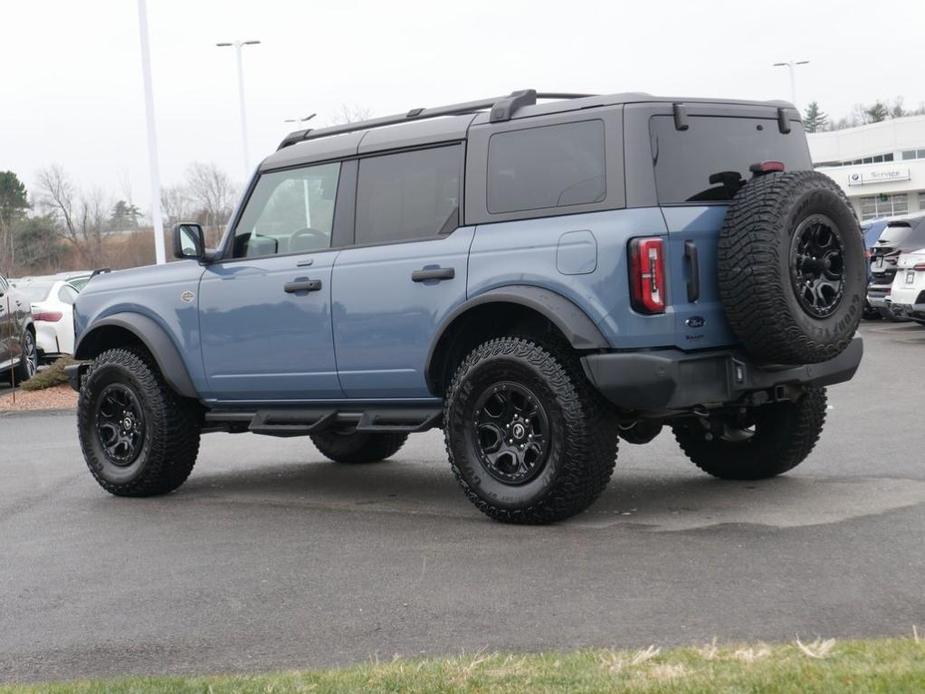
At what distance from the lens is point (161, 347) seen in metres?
→ 9.03

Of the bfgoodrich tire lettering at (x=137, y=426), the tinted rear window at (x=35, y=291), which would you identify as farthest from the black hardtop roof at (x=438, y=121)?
the tinted rear window at (x=35, y=291)

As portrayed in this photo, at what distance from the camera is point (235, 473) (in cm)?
1045

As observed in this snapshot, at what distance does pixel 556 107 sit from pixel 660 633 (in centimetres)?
321

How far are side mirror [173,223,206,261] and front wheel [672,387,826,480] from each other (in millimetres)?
3131

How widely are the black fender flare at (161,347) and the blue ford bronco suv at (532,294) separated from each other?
2 cm

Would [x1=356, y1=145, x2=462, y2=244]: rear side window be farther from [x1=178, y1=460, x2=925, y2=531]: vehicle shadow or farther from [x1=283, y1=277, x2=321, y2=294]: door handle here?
[x1=178, y1=460, x2=925, y2=531]: vehicle shadow

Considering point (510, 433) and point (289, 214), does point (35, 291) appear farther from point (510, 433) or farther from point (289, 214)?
point (510, 433)

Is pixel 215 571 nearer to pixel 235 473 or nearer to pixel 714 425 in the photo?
pixel 714 425

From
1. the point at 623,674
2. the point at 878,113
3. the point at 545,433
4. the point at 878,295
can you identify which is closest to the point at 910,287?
the point at 878,295

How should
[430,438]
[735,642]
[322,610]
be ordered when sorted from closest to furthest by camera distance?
[735,642]
[322,610]
[430,438]

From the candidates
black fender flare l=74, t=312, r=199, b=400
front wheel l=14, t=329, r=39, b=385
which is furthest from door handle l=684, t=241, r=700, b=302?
front wheel l=14, t=329, r=39, b=385

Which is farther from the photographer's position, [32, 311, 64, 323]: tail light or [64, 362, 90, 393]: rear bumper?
[32, 311, 64, 323]: tail light

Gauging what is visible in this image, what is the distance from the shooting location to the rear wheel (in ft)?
33.8

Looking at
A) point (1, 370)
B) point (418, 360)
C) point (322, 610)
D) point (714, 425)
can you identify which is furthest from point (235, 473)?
point (1, 370)
